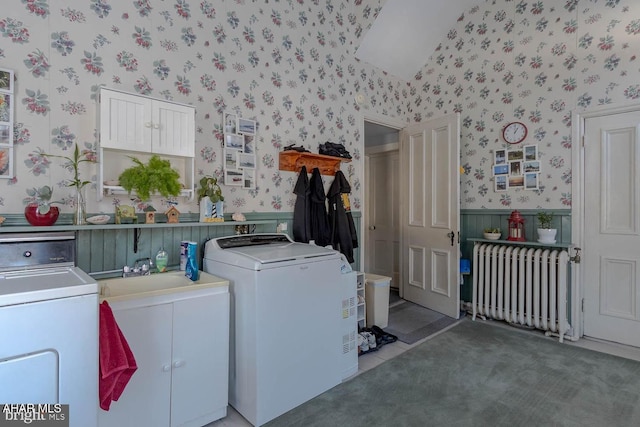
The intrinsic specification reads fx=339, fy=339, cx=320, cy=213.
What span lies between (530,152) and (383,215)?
7.36 ft

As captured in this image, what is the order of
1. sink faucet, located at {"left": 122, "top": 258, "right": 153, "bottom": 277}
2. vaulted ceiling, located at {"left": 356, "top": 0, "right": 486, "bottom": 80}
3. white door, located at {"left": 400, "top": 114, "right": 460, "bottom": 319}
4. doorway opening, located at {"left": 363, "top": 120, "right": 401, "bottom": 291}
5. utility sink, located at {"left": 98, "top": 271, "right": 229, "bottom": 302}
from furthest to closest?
doorway opening, located at {"left": 363, "top": 120, "right": 401, "bottom": 291}, white door, located at {"left": 400, "top": 114, "right": 460, "bottom": 319}, vaulted ceiling, located at {"left": 356, "top": 0, "right": 486, "bottom": 80}, sink faucet, located at {"left": 122, "top": 258, "right": 153, "bottom": 277}, utility sink, located at {"left": 98, "top": 271, "right": 229, "bottom": 302}

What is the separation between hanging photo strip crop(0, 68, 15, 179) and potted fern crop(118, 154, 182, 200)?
50cm

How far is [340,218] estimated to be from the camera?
3246mm

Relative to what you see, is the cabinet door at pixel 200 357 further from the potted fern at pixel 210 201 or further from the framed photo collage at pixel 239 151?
the framed photo collage at pixel 239 151

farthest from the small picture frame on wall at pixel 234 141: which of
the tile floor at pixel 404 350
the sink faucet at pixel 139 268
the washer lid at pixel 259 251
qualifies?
the tile floor at pixel 404 350

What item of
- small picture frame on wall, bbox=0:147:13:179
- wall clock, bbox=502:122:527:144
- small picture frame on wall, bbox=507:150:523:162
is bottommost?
small picture frame on wall, bbox=0:147:13:179

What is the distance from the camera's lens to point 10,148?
1741 millimetres

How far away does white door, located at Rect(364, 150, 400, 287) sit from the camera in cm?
500

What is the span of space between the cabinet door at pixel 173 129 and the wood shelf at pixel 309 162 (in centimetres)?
88

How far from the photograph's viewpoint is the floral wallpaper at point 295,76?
6.10ft

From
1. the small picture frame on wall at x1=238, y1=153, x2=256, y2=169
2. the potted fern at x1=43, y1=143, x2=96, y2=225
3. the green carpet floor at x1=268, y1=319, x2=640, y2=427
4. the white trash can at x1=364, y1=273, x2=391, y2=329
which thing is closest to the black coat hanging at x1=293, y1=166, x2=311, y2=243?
the small picture frame on wall at x1=238, y1=153, x2=256, y2=169

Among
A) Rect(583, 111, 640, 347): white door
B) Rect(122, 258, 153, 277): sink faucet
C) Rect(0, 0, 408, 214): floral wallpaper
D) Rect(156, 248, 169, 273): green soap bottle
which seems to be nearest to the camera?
Rect(0, 0, 408, 214): floral wallpaper

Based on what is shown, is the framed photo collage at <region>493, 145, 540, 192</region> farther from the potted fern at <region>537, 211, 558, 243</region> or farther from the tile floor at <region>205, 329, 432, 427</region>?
the tile floor at <region>205, 329, 432, 427</region>

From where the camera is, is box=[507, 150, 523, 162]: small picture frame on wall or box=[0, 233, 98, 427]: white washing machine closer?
box=[0, 233, 98, 427]: white washing machine
